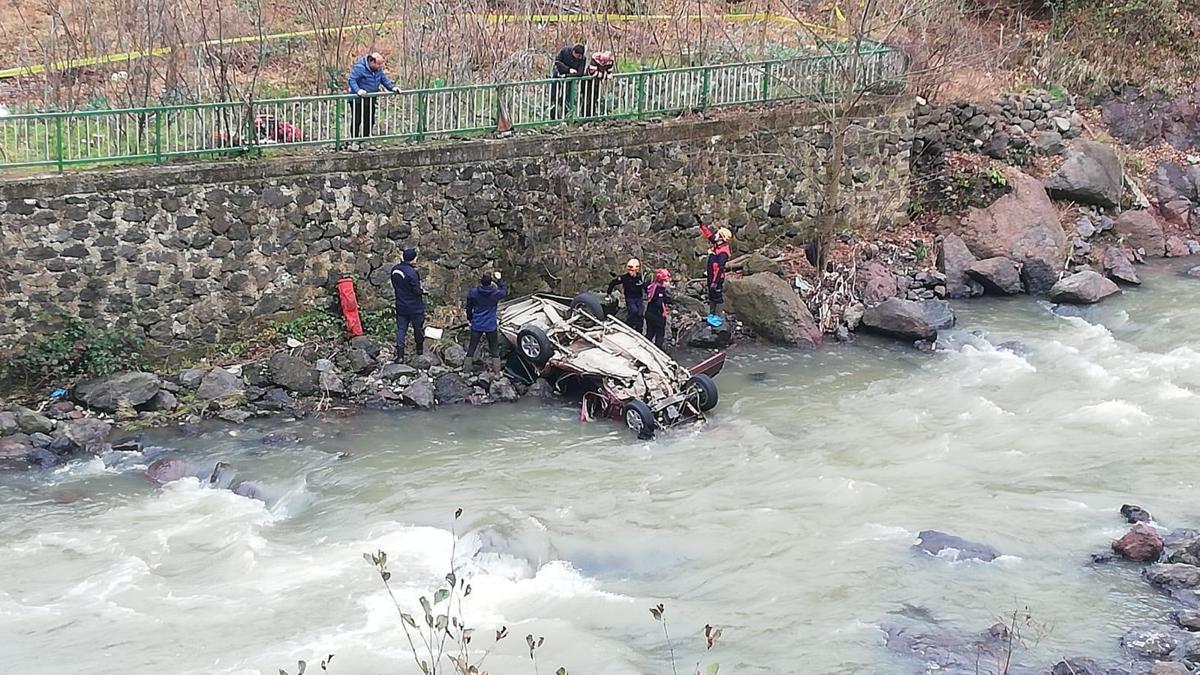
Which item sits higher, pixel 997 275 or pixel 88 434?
pixel 997 275

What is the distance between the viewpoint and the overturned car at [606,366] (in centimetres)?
1440

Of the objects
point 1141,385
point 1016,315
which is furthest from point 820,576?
point 1016,315

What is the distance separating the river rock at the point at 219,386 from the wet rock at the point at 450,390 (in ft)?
7.32

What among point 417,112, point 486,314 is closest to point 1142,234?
point 486,314

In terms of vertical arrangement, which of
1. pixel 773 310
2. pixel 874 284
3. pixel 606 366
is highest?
pixel 874 284

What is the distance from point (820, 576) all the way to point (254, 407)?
682 cm

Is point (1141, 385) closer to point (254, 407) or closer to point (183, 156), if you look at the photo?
point (254, 407)

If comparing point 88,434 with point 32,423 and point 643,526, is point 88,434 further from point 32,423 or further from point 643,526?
point 643,526

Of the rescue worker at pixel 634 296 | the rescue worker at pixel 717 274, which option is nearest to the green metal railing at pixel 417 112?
the rescue worker at pixel 717 274

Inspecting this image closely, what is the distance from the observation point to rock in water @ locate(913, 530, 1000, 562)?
11.5 meters

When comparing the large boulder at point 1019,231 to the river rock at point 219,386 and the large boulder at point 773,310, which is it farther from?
the river rock at point 219,386

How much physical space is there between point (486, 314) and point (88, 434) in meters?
4.65

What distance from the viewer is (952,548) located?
11.6 meters

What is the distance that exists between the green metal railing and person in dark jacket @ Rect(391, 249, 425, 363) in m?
1.80
